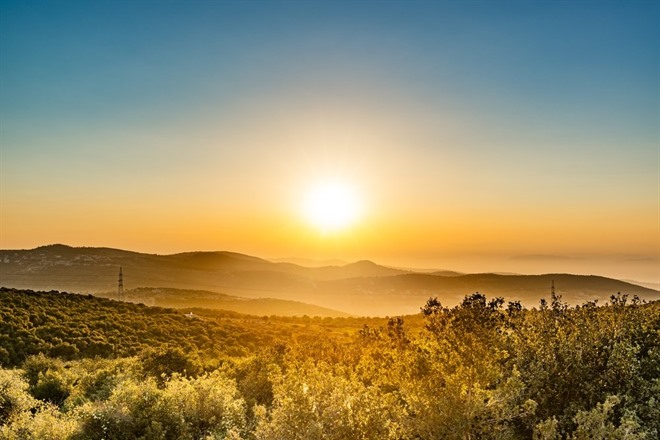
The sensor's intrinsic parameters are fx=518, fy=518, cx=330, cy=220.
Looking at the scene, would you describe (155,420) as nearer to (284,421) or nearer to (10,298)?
(284,421)

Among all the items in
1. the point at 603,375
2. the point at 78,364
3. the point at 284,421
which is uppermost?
the point at 603,375

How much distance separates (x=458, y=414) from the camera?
11.2m

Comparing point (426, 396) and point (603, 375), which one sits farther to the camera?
point (603, 375)

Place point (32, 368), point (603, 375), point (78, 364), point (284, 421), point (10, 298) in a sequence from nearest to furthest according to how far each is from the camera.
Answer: point (284, 421) < point (603, 375) < point (32, 368) < point (78, 364) < point (10, 298)

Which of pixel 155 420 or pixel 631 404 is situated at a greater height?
pixel 631 404

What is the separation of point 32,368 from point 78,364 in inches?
126

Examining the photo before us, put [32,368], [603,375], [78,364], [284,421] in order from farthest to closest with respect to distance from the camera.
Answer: [78,364] → [32,368] → [603,375] → [284,421]

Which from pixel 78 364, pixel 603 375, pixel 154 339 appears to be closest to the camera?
pixel 603 375

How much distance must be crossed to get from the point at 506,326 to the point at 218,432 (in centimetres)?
1072

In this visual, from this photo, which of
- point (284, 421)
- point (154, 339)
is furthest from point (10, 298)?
point (284, 421)

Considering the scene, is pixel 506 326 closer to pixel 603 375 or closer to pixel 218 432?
pixel 603 375

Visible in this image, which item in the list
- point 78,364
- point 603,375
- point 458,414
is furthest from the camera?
point 78,364

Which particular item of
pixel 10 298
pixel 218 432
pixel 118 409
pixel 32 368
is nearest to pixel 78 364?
pixel 32 368

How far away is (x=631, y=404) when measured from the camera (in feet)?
40.2
